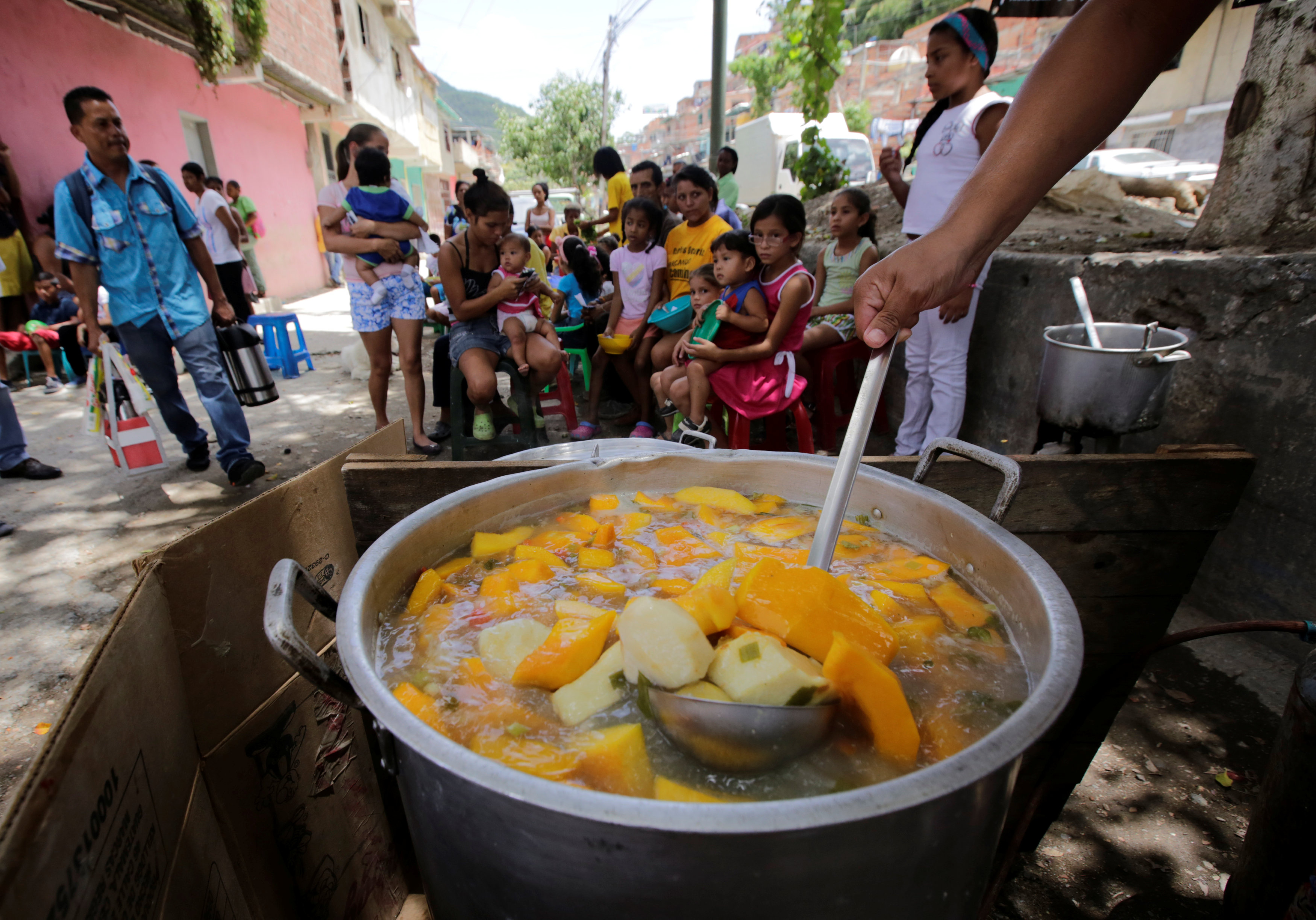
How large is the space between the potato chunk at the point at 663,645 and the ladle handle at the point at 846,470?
318 mm

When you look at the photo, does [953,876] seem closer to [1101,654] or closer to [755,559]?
[755,559]

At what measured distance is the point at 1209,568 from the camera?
2.80m

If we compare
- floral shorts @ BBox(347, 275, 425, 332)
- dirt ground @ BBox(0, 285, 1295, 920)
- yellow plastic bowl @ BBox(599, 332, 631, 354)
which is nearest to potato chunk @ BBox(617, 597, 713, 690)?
dirt ground @ BBox(0, 285, 1295, 920)

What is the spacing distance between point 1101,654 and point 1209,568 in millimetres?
1312

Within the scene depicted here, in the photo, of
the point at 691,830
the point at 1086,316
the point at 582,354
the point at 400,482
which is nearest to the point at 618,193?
the point at 582,354

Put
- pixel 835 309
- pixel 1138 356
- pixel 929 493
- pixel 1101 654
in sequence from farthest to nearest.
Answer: pixel 835 309, pixel 1138 356, pixel 1101 654, pixel 929 493

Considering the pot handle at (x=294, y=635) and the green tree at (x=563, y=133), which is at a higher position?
the green tree at (x=563, y=133)

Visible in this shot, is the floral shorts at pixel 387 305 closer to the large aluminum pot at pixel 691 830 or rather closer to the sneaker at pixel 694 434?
the sneaker at pixel 694 434

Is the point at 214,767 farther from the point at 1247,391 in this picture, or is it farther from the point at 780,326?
the point at 1247,391

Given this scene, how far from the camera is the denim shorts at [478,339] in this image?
14.3 ft

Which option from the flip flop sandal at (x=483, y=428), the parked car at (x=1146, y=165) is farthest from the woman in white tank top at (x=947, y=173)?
the parked car at (x=1146, y=165)

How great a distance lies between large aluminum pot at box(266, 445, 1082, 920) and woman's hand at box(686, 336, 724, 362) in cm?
278

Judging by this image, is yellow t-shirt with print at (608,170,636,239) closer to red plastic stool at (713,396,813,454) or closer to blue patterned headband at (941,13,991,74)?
red plastic stool at (713,396,813,454)

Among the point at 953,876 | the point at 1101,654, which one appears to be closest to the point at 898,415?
the point at 1101,654
